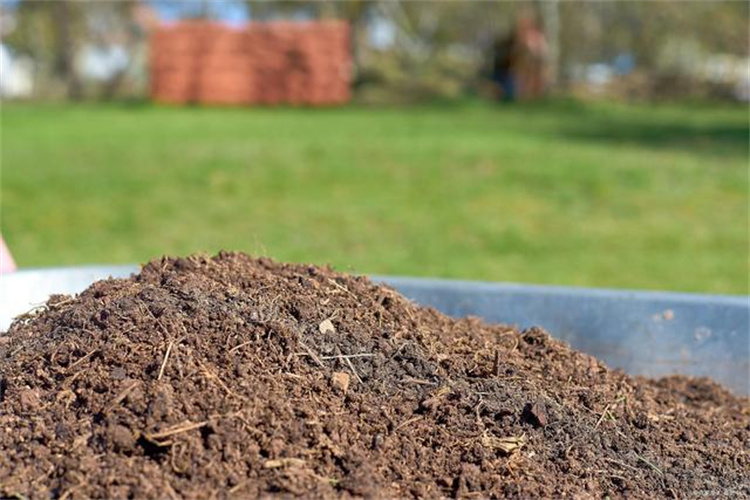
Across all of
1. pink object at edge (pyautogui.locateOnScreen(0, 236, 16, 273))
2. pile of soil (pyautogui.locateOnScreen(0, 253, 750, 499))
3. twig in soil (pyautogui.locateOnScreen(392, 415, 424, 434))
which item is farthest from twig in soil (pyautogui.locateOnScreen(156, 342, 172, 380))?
→ pink object at edge (pyautogui.locateOnScreen(0, 236, 16, 273))

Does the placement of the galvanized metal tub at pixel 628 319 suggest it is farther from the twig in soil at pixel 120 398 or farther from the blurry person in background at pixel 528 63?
the blurry person in background at pixel 528 63

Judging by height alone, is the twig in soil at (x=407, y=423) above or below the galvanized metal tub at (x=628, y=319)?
above

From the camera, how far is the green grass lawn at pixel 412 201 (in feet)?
20.8

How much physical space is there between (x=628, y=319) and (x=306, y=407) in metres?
1.17

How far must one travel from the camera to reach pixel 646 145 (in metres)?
10.4

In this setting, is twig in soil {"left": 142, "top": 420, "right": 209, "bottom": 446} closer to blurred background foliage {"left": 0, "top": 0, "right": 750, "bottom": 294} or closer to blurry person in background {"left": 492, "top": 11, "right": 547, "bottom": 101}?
blurred background foliage {"left": 0, "top": 0, "right": 750, "bottom": 294}

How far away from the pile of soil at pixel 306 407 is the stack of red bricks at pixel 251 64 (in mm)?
18911

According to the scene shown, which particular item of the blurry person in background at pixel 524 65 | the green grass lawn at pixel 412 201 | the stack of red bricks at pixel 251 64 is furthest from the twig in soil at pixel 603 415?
the stack of red bricks at pixel 251 64

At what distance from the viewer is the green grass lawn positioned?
6352 mm

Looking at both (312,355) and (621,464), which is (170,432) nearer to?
(312,355)

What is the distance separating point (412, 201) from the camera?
7926mm

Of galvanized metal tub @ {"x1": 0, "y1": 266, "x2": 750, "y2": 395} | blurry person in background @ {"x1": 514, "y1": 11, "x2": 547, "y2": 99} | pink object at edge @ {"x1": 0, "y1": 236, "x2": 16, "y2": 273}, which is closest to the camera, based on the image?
galvanized metal tub @ {"x1": 0, "y1": 266, "x2": 750, "y2": 395}

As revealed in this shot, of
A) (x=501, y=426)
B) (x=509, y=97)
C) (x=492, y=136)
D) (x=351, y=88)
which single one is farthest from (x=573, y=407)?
(x=351, y=88)

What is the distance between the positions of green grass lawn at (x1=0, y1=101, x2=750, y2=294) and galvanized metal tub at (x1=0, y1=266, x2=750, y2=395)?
3171 mm
